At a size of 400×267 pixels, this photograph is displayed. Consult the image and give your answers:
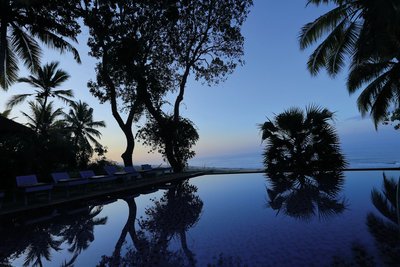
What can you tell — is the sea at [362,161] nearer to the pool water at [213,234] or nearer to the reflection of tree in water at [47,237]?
the pool water at [213,234]

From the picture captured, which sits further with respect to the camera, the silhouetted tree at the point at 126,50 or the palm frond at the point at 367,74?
the silhouetted tree at the point at 126,50

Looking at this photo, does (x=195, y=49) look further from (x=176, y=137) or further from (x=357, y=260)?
(x=357, y=260)

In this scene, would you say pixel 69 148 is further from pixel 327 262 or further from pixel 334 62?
pixel 327 262

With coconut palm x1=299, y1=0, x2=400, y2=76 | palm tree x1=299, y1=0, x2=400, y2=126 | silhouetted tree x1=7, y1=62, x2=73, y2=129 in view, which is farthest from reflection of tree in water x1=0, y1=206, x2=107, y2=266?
silhouetted tree x1=7, y1=62, x2=73, y2=129

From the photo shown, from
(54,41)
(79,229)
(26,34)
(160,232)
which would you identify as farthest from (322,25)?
(26,34)

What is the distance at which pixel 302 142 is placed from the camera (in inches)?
513

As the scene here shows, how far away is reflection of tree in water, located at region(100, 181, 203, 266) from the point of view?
13.9 feet

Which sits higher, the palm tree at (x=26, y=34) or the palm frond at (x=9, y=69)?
the palm tree at (x=26, y=34)

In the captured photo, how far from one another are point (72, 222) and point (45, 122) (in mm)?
19694

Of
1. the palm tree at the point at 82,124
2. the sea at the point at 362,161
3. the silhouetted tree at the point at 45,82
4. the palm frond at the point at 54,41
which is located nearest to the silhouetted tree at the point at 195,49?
the sea at the point at 362,161

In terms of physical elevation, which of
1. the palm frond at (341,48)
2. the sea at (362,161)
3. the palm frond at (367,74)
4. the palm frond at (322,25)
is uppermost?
the palm frond at (322,25)

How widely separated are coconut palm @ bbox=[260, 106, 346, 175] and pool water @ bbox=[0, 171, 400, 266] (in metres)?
3.63

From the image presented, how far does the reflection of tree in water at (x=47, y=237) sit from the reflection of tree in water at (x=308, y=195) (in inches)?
172

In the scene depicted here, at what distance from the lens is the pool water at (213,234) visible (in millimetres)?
4129
